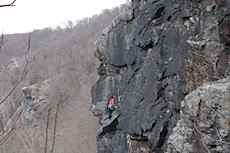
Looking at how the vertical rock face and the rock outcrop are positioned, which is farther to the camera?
the vertical rock face

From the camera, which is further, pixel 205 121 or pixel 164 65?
pixel 164 65

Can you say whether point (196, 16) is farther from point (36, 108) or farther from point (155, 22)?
point (36, 108)

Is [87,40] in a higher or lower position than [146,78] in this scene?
higher

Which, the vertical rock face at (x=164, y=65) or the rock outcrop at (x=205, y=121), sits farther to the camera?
the vertical rock face at (x=164, y=65)

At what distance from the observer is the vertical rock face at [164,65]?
6.12m

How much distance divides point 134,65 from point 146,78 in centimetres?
140

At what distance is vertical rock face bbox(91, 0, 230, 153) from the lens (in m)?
6.12

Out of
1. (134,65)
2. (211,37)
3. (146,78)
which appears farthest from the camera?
(134,65)

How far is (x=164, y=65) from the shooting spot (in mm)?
8477

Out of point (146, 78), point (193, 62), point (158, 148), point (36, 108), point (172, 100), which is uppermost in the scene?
point (193, 62)

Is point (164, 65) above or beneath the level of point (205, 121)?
above

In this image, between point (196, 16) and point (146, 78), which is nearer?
point (196, 16)

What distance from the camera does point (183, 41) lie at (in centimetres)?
759

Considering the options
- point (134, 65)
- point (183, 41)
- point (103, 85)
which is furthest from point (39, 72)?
point (183, 41)
